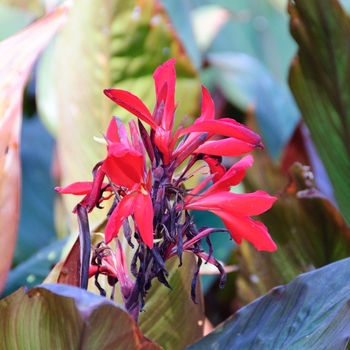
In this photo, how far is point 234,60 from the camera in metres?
1.24

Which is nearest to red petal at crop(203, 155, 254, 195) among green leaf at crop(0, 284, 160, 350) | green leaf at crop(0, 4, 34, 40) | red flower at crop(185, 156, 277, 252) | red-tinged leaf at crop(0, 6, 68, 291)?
red flower at crop(185, 156, 277, 252)

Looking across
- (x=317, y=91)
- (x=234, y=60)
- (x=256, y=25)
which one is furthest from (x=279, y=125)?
(x=256, y=25)

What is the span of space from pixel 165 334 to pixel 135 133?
24 cm

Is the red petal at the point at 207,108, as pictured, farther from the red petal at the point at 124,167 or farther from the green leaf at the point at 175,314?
the green leaf at the point at 175,314

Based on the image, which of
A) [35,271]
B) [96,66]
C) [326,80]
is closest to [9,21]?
[96,66]

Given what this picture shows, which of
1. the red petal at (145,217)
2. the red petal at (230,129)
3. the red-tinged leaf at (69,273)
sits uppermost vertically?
the red petal at (230,129)

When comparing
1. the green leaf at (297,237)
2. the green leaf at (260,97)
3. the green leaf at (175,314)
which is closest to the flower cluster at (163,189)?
the green leaf at (175,314)

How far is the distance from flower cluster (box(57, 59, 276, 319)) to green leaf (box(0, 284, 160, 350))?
0.03 meters

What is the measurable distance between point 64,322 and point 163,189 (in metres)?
0.12

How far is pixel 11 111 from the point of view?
1.60 feet

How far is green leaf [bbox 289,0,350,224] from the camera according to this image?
1.93 feet

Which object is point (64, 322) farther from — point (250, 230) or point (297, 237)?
point (297, 237)

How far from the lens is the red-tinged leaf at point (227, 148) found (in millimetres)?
376

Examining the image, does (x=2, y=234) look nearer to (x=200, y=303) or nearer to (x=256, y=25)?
(x=200, y=303)
